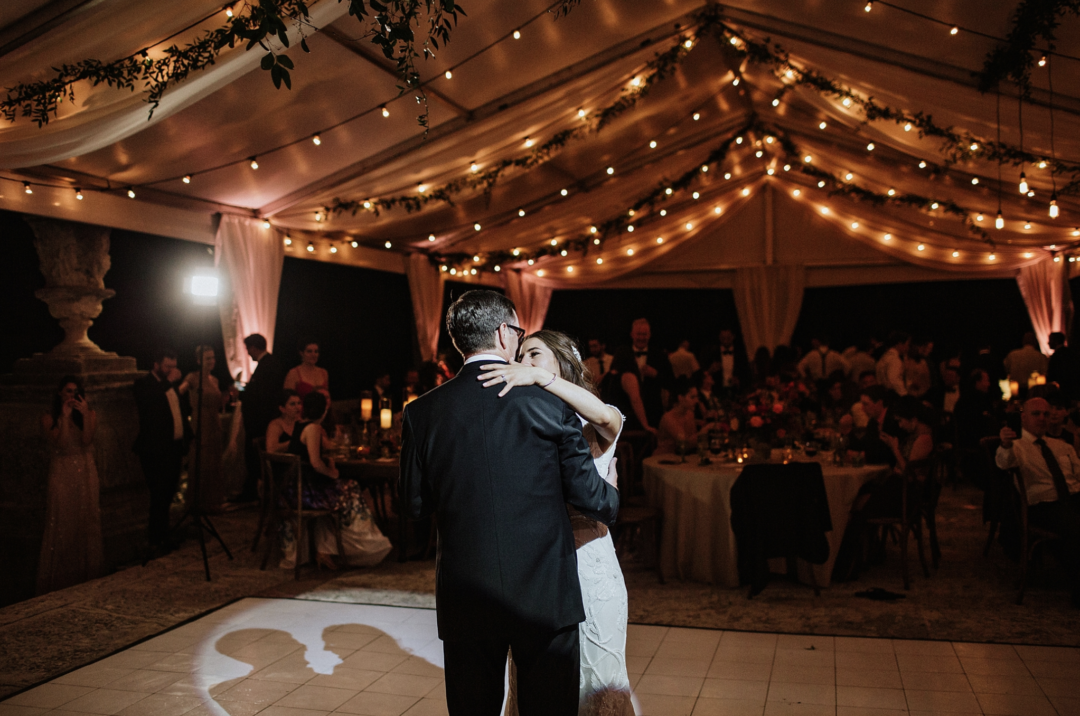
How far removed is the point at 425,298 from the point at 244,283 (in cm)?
320

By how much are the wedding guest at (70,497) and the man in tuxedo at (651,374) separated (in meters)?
4.58

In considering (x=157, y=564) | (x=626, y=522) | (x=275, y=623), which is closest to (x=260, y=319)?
(x=157, y=564)

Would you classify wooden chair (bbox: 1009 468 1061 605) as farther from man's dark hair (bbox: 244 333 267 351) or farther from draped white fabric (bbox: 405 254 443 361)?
draped white fabric (bbox: 405 254 443 361)

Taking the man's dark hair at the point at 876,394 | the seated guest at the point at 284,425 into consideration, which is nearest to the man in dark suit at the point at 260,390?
the seated guest at the point at 284,425

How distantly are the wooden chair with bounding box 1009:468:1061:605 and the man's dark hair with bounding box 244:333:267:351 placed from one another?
18.9ft

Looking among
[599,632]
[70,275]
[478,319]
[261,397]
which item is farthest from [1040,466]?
[70,275]

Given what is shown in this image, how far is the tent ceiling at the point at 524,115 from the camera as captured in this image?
459 centimetres

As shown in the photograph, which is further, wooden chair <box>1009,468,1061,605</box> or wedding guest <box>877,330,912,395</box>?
wedding guest <box>877,330,912,395</box>

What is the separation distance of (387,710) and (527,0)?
4.02m

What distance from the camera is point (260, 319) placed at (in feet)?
24.5

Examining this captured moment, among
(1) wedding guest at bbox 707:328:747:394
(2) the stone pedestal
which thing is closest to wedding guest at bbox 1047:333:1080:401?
(1) wedding guest at bbox 707:328:747:394

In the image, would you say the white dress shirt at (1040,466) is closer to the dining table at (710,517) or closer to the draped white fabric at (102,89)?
the dining table at (710,517)

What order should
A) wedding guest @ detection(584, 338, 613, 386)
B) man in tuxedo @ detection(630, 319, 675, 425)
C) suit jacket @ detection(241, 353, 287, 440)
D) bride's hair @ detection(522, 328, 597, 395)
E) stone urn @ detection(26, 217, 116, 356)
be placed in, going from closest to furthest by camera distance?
1. bride's hair @ detection(522, 328, 597, 395)
2. stone urn @ detection(26, 217, 116, 356)
3. suit jacket @ detection(241, 353, 287, 440)
4. man in tuxedo @ detection(630, 319, 675, 425)
5. wedding guest @ detection(584, 338, 613, 386)

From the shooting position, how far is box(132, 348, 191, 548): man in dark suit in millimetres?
5926
